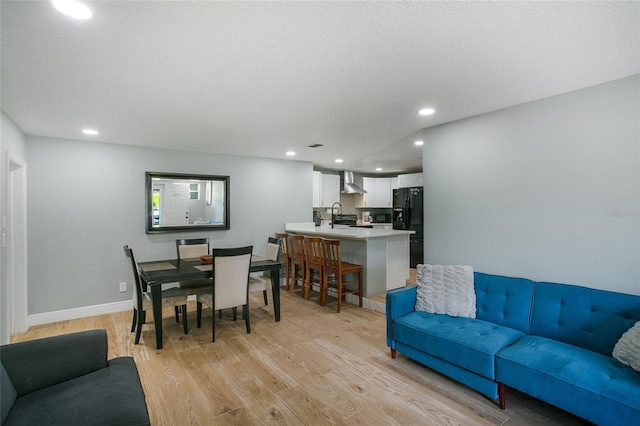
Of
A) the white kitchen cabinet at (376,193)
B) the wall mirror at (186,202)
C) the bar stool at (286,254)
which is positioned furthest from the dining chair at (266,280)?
the white kitchen cabinet at (376,193)

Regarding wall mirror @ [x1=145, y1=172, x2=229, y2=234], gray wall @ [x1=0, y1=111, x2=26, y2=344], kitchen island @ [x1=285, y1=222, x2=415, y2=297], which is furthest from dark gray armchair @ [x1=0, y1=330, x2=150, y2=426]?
kitchen island @ [x1=285, y1=222, x2=415, y2=297]

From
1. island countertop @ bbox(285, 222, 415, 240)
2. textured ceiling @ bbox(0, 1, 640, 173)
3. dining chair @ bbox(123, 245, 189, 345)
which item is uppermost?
textured ceiling @ bbox(0, 1, 640, 173)

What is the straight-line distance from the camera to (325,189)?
7.50m

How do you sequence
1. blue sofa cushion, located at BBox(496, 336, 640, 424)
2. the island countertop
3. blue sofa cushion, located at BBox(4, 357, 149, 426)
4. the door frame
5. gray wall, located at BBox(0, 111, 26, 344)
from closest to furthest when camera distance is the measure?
blue sofa cushion, located at BBox(4, 357, 149, 426) < blue sofa cushion, located at BBox(496, 336, 640, 424) < gray wall, located at BBox(0, 111, 26, 344) < the door frame < the island countertop

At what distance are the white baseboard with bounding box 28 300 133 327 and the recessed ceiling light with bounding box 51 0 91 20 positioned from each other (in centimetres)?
403

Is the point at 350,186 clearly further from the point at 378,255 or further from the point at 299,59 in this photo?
the point at 299,59

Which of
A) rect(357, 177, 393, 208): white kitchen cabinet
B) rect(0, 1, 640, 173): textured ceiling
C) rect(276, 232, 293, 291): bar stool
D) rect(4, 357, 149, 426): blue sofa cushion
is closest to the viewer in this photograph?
rect(4, 357, 149, 426): blue sofa cushion

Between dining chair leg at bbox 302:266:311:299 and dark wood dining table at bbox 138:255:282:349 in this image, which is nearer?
dark wood dining table at bbox 138:255:282:349

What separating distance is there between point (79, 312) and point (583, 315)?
5.59 metres

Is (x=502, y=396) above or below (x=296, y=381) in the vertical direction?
above

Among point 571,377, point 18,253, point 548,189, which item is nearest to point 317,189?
point 548,189

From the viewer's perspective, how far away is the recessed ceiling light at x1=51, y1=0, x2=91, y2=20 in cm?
144

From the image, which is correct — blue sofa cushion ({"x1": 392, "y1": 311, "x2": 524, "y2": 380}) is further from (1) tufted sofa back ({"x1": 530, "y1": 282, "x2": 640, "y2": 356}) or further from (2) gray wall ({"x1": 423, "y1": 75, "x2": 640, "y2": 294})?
(2) gray wall ({"x1": 423, "y1": 75, "x2": 640, "y2": 294})

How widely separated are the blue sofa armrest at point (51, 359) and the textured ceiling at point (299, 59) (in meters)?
1.75
